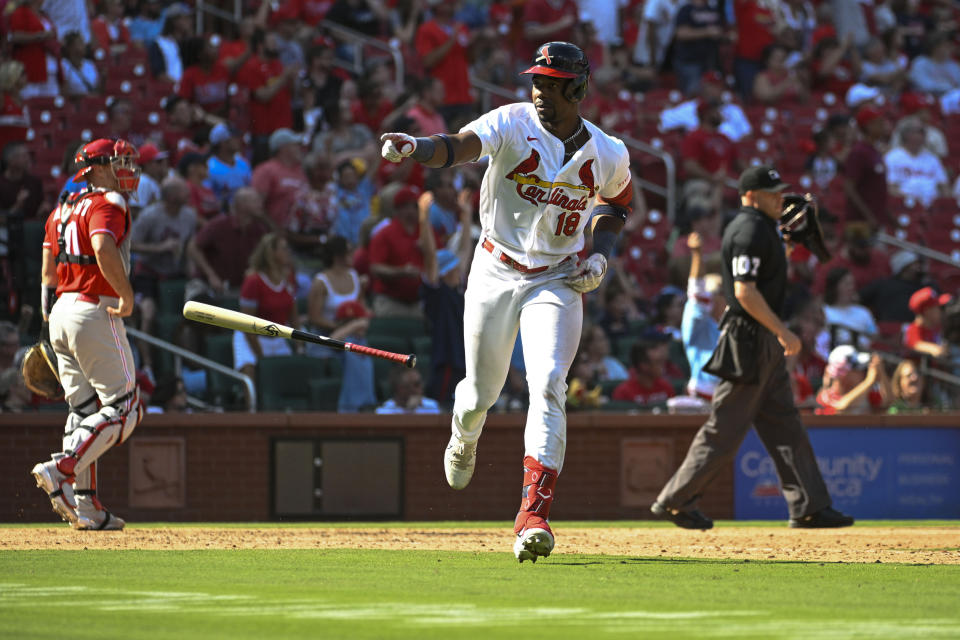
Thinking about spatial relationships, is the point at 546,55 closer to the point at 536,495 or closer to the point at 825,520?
the point at 536,495

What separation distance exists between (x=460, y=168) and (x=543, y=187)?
32.9ft


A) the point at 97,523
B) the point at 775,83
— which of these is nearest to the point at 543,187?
the point at 97,523

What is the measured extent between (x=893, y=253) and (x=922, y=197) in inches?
65.5

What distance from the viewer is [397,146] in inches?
283

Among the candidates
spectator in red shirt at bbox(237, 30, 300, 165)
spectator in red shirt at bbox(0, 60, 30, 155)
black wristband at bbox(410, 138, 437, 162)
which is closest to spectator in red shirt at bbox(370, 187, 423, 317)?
spectator in red shirt at bbox(237, 30, 300, 165)

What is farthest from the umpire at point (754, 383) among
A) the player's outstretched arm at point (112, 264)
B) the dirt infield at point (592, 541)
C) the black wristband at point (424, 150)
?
the player's outstretched arm at point (112, 264)

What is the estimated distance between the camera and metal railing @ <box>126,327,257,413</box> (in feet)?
41.2

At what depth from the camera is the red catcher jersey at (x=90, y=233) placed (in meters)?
9.21

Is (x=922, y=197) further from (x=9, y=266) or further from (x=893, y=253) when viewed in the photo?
(x=9, y=266)

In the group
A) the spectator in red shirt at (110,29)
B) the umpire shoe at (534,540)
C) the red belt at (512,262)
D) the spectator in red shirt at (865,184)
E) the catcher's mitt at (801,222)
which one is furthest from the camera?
the spectator in red shirt at (865,184)

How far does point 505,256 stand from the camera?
7809mm

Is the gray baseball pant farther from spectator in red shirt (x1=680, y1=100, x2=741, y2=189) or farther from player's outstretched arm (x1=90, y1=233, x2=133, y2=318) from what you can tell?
spectator in red shirt (x1=680, y1=100, x2=741, y2=189)

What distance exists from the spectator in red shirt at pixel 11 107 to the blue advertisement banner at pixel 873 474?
26.6 ft

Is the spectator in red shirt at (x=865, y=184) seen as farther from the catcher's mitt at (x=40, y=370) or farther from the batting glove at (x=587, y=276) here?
the batting glove at (x=587, y=276)
